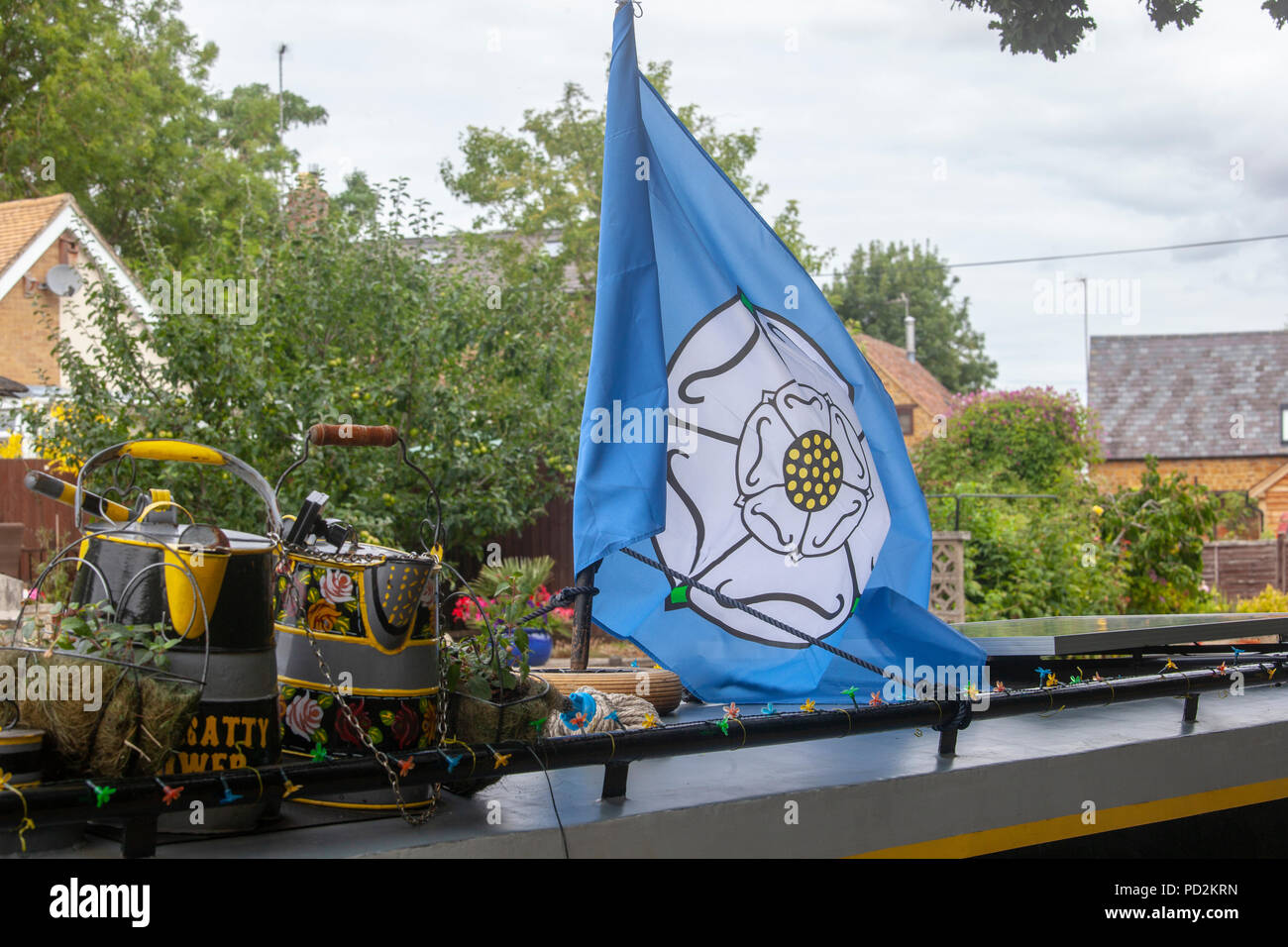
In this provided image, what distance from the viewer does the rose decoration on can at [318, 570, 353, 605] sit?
2400 millimetres

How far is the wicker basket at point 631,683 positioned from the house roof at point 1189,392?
32.4m

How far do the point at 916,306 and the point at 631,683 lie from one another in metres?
49.8

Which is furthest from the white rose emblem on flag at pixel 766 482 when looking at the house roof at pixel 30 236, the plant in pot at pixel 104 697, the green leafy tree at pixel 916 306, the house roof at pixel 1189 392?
the green leafy tree at pixel 916 306

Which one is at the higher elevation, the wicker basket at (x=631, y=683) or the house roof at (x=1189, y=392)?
the house roof at (x=1189, y=392)

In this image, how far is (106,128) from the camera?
24906 mm

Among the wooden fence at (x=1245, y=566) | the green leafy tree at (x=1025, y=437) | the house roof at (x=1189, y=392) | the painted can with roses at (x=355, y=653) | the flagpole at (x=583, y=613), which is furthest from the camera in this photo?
the house roof at (x=1189, y=392)

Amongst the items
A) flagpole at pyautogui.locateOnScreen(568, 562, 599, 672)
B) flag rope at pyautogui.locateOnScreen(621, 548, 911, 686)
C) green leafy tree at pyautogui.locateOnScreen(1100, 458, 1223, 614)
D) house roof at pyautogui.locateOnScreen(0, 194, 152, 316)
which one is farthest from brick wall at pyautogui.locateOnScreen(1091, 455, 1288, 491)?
flagpole at pyautogui.locateOnScreen(568, 562, 599, 672)

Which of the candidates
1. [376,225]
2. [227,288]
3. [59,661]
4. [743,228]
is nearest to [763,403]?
[743,228]

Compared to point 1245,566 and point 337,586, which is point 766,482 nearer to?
point 337,586

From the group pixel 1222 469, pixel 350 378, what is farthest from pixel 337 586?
pixel 1222 469

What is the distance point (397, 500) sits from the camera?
11.0 meters

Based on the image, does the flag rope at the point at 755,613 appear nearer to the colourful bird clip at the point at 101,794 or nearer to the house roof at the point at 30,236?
the colourful bird clip at the point at 101,794

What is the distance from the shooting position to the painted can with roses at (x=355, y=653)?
94.2 inches

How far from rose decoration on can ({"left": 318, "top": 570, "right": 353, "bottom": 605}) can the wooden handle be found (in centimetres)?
26
